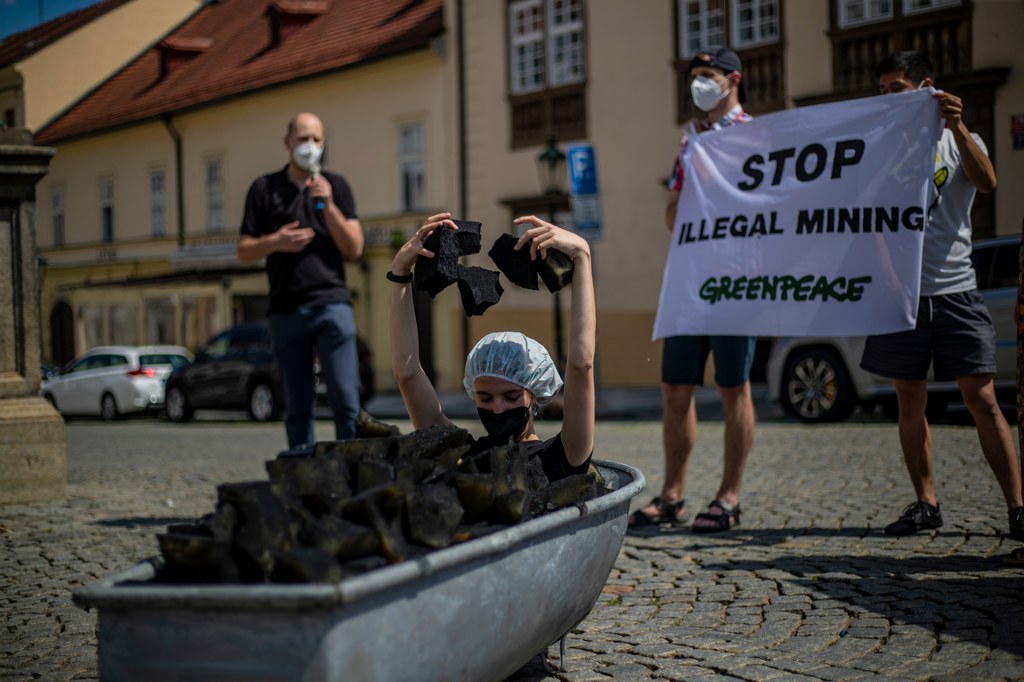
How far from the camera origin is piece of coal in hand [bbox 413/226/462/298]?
3.40 meters

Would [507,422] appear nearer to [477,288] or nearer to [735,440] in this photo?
[477,288]

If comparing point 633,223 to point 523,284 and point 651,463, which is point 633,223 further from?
point 523,284

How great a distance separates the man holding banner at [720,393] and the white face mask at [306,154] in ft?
6.58

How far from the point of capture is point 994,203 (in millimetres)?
17109

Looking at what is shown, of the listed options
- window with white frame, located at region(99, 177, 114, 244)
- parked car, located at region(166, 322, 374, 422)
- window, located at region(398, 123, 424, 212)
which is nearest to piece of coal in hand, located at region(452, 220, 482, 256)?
parked car, located at region(166, 322, 374, 422)

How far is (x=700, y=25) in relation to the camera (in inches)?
832

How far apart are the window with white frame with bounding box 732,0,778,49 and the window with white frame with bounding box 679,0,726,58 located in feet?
0.75

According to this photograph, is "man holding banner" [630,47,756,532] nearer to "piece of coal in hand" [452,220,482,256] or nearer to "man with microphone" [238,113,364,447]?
"man with microphone" [238,113,364,447]

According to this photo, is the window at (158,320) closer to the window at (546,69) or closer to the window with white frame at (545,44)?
the window at (546,69)

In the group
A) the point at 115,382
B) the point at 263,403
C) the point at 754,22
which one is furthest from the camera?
the point at 115,382

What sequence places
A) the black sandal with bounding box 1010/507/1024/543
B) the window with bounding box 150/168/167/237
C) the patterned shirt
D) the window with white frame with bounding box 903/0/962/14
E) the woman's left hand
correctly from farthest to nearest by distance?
the window with bounding box 150/168/167/237, the window with white frame with bounding box 903/0/962/14, the patterned shirt, the black sandal with bounding box 1010/507/1024/543, the woman's left hand

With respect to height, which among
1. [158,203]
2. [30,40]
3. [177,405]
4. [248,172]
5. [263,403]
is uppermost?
[248,172]

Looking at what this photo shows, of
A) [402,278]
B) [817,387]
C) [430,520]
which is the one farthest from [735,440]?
[817,387]

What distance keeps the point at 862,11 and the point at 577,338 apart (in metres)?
17.1
